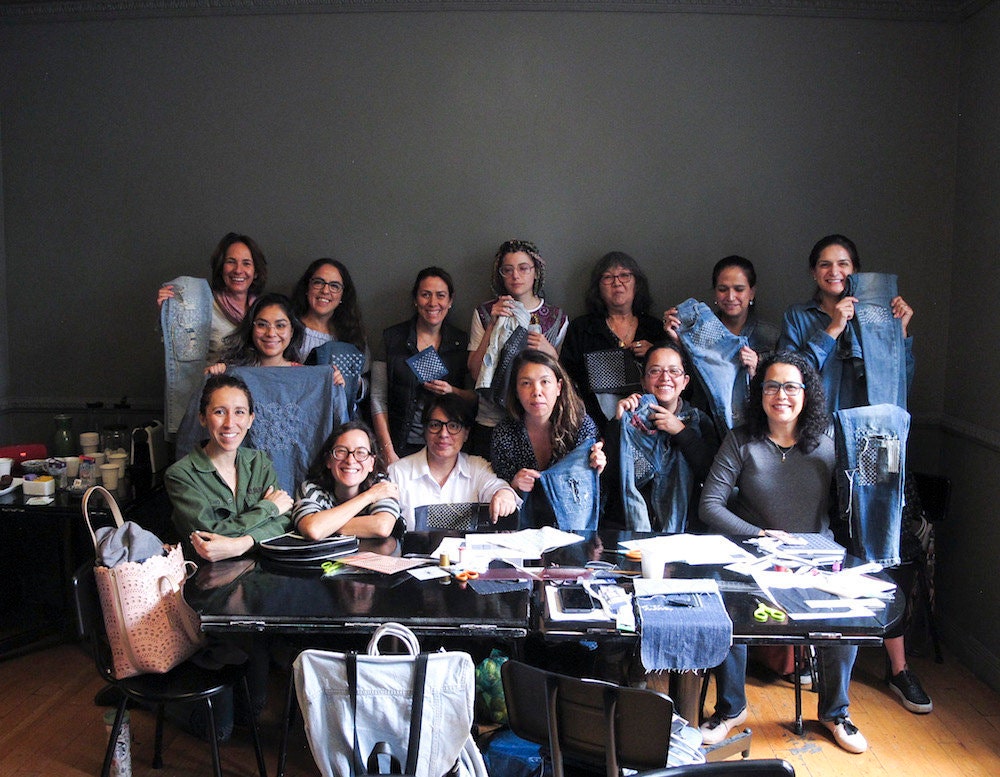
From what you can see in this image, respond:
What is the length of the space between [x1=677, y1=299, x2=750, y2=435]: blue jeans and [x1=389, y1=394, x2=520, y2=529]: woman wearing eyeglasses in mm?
989

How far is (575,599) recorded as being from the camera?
250 centimetres

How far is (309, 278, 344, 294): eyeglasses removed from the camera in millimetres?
3988

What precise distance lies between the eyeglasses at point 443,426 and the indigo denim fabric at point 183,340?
1214mm

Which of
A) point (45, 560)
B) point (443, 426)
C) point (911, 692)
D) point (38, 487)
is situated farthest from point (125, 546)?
point (911, 692)

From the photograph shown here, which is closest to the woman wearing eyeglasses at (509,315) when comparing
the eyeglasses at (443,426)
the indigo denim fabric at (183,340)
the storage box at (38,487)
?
the eyeglasses at (443,426)

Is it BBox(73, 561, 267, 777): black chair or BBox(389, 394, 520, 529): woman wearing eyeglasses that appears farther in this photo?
BBox(389, 394, 520, 529): woman wearing eyeglasses

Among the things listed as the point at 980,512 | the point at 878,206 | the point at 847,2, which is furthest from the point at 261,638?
the point at 847,2

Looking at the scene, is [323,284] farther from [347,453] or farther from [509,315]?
[347,453]

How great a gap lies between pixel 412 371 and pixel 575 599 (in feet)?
5.76

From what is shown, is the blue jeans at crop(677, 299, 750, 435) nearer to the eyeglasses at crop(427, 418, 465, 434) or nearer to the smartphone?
the eyeglasses at crop(427, 418, 465, 434)

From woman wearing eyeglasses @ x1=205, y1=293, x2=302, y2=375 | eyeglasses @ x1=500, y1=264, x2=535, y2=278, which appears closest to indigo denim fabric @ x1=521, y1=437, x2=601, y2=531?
eyeglasses @ x1=500, y1=264, x2=535, y2=278

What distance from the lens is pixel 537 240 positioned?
4441mm

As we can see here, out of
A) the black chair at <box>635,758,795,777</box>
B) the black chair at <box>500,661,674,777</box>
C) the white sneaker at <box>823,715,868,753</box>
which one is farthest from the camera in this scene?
the white sneaker at <box>823,715,868,753</box>

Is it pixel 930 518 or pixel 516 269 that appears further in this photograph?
pixel 516 269
